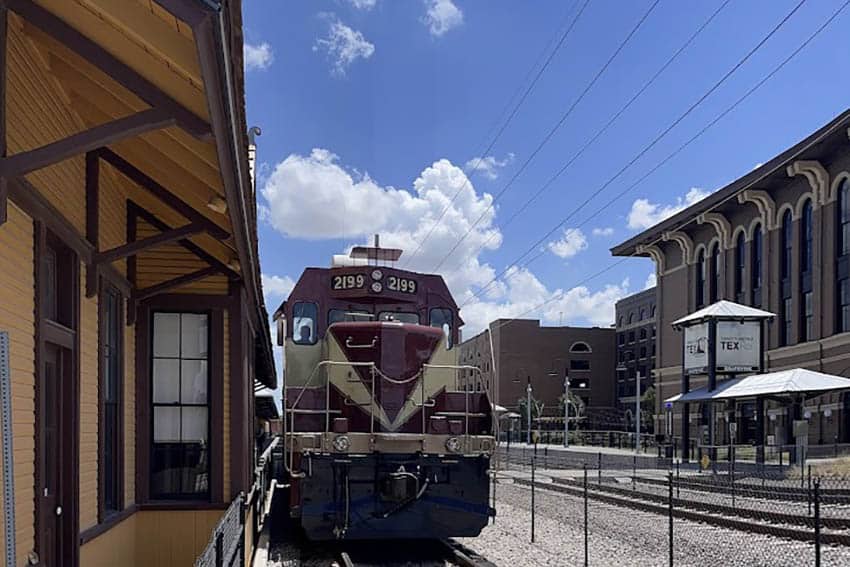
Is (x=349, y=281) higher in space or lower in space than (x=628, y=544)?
higher

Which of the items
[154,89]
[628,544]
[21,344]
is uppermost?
[154,89]

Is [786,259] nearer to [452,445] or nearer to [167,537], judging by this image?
[452,445]

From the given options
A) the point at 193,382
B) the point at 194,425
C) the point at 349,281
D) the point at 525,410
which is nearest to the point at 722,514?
the point at 349,281

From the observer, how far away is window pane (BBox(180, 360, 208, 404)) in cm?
935

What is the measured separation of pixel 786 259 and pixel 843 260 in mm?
5883

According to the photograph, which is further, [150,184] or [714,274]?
[714,274]

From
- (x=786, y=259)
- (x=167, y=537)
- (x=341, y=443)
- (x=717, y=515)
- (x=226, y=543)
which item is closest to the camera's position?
(x=226, y=543)

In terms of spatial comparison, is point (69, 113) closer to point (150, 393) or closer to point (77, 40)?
point (77, 40)

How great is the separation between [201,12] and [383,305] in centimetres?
851

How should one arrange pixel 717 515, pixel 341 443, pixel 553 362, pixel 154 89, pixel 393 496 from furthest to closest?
pixel 553 362 → pixel 717 515 → pixel 393 496 → pixel 341 443 → pixel 154 89

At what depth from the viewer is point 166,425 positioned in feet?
30.5

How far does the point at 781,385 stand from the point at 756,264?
24888 mm

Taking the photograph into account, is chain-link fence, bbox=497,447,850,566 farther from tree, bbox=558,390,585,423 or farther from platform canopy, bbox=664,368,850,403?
tree, bbox=558,390,585,423

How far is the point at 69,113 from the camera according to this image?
683 cm
